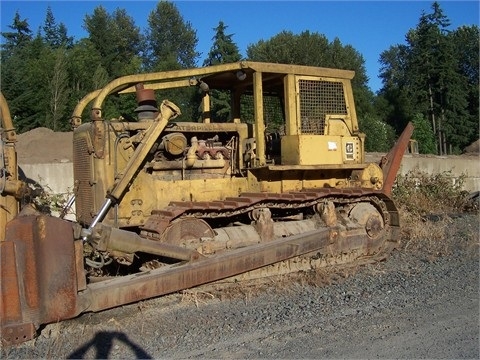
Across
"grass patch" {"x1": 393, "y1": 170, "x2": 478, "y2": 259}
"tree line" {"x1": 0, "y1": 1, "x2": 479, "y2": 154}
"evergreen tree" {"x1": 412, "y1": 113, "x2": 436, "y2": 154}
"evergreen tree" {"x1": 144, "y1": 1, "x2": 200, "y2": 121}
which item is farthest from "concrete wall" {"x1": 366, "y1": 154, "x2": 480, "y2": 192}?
"evergreen tree" {"x1": 144, "y1": 1, "x2": 200, "y2": 121}

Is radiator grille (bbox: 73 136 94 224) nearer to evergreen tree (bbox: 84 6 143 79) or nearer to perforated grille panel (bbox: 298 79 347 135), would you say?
perforated grille panel (bbox: 298 79 347 135)

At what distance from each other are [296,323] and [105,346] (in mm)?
1838

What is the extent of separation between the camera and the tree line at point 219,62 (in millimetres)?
29281

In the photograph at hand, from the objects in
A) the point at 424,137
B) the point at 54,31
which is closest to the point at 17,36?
the point at 54,31

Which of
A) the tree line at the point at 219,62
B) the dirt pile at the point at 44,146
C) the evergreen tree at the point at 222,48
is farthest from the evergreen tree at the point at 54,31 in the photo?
the dirt pile at the point at 44,146

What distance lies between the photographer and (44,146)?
1514 cm

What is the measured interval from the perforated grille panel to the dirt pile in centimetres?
751

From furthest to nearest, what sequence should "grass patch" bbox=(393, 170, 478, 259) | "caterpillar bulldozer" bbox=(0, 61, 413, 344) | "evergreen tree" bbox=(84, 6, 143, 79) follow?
"evergreen tree" bbox=(84, 6, 143, 79), "grass patch" bbox=(393, 170, 478, 259), "caterpillar bulldozer" bbox=(0, 61, 413, 344)

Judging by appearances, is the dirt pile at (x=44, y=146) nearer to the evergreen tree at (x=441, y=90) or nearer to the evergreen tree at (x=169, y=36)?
the evergreen tree at (x=441, y=90)

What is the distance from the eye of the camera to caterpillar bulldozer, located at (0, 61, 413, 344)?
18.5ft

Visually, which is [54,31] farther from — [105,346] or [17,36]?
[105,346]

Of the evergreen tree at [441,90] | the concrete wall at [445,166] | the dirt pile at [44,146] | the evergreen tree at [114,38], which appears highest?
the evergreen tree at [114,38]

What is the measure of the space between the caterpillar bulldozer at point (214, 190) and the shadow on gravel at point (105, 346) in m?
0.27

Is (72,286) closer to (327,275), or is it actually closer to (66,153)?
(327,275)
